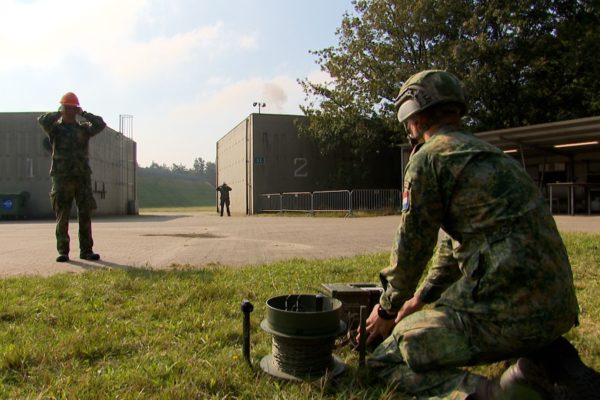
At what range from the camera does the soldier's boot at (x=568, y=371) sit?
1.71 meters

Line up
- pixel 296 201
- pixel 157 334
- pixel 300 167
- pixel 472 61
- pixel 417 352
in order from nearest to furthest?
pixel 417 352 < pixel 157 334 < pixel 472 61 < pixel 296 201 < pixel 300 167

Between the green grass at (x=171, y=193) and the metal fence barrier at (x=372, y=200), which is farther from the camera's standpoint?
the green grass at (x=171, y=193)

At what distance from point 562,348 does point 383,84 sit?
2292 cm

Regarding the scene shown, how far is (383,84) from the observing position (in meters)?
23.8

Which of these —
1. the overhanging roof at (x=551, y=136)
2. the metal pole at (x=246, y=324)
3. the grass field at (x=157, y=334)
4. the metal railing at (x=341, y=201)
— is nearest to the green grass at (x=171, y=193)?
the metal railing at (x=341, y=201)

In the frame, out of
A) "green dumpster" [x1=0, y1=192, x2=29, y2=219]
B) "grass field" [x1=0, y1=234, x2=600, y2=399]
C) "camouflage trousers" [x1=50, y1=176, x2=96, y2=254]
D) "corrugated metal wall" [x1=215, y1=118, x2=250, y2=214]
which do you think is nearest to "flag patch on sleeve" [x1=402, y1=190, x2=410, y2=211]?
"grass field" [x1=0, y1=234, x2=600, y2=399]

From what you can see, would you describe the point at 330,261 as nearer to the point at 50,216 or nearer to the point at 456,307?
the point at 456,307

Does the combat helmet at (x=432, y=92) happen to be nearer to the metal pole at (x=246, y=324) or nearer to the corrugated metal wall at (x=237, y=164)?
the metal pole at (x=246, y=324)

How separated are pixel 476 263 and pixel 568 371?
1.63ft

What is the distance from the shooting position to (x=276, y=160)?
26656 mm

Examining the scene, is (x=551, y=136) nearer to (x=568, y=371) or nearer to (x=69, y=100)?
(x=69, y=100)

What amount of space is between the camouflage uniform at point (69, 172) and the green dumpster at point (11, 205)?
17.9 meters

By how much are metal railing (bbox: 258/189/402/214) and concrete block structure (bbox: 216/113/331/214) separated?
173cm

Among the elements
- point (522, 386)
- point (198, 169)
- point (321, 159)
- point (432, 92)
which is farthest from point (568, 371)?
point (198, 169)
